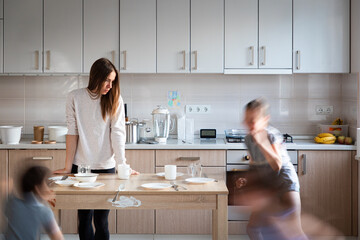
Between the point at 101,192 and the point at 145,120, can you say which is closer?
the point at 101,192

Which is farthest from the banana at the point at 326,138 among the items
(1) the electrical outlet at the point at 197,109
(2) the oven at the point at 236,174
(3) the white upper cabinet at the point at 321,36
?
(1) the electrical outlet at the point at 197,109

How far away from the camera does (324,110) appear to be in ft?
16.1

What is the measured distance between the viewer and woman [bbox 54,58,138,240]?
3197 mm

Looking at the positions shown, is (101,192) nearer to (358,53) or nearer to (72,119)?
(72,119)

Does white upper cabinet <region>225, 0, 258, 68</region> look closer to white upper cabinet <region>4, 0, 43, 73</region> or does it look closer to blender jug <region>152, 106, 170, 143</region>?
blender jug <region>152, 106, 170, 143</region>

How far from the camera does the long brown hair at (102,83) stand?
125 inches

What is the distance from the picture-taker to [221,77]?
16.1 ft

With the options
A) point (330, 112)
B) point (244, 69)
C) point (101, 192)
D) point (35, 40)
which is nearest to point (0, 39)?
point (35, 40)

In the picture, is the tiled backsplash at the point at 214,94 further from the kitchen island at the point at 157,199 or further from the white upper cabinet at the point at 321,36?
the kitchen island at the point at 157,199

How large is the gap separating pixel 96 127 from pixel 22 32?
1828 mm

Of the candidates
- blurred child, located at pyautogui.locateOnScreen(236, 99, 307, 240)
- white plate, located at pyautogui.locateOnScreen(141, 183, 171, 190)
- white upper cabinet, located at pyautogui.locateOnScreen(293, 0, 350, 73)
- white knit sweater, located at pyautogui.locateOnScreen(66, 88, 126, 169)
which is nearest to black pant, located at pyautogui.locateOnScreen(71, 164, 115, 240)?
white knit sweater, located at pyautogui.locateOnScreen(66, 88, 126, 169)

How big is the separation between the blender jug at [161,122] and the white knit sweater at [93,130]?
132cm

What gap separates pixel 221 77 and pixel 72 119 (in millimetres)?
2020

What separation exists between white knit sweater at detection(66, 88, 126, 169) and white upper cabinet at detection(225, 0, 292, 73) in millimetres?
1665
